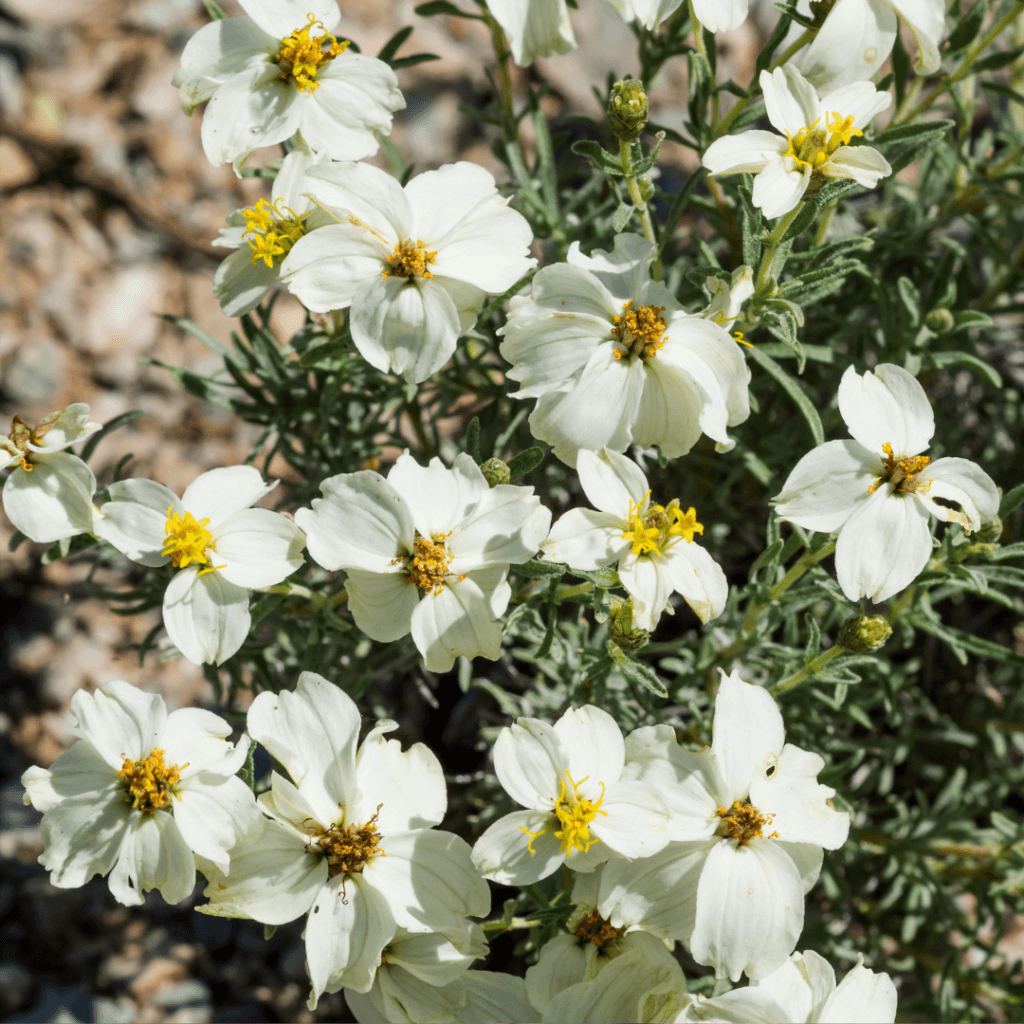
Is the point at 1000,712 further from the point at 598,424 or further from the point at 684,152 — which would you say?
the point at 684,152

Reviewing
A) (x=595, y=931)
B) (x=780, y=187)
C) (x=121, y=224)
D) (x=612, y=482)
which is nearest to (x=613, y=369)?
(x=612, y=482)

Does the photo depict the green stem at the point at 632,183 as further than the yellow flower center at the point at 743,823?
Yes

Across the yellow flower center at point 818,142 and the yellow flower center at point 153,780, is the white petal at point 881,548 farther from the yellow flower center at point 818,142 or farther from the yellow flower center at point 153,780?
the yellow flower center at point 153,780

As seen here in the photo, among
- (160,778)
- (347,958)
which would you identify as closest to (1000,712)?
(347,958)

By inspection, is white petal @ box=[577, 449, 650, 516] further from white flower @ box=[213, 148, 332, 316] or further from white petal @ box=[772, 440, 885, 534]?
white flower @ box=[213, 148, 332, 316]

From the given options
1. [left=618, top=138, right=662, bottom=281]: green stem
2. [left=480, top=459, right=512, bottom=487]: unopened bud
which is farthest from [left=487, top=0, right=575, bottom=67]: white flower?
Result: [left=480, top=459, right=512, bottom=487]: unopened bud

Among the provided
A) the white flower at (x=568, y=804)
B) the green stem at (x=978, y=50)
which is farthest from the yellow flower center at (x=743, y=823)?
the green stem at (x=978, y=50)
